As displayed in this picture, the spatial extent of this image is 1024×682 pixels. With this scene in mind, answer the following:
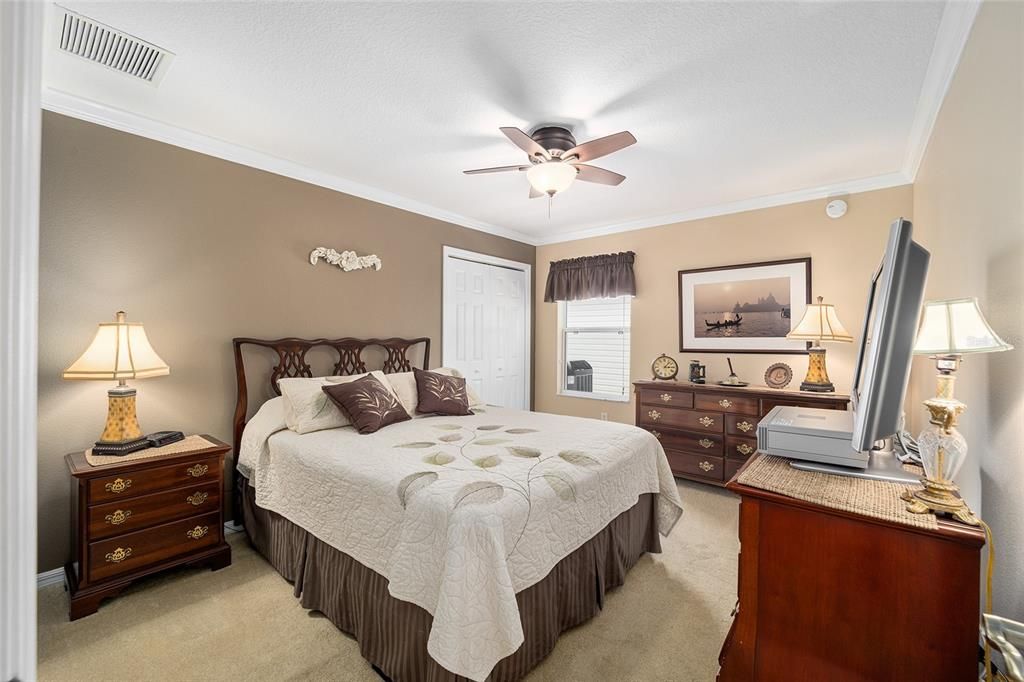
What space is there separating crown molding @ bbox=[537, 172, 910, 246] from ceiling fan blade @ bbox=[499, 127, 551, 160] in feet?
7.76

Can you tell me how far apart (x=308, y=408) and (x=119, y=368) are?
2.98 ft

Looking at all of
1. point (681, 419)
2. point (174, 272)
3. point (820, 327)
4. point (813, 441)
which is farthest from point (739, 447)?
point (174, 272)

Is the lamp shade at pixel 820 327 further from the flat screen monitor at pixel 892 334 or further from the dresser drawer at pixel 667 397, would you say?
the flat screen monitor at pixel 892 334

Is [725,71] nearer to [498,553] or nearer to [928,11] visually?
[928,11]

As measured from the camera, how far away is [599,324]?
504 centimetres

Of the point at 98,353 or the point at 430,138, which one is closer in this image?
the point at 98,353

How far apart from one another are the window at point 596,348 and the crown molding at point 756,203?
2.50 ft

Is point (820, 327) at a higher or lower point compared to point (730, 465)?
higher

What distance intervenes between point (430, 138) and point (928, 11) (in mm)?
2398

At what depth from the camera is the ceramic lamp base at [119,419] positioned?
7.51 feet

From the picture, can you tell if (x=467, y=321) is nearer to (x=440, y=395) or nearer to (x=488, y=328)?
(x=488, y=328)

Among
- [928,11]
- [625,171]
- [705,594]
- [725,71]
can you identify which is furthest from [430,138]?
[705,594]

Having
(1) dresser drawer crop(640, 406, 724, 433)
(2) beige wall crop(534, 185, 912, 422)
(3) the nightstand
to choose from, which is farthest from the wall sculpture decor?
(1) dresser drawer crop(640, 406, 724, 433)

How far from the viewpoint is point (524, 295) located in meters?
5.36
